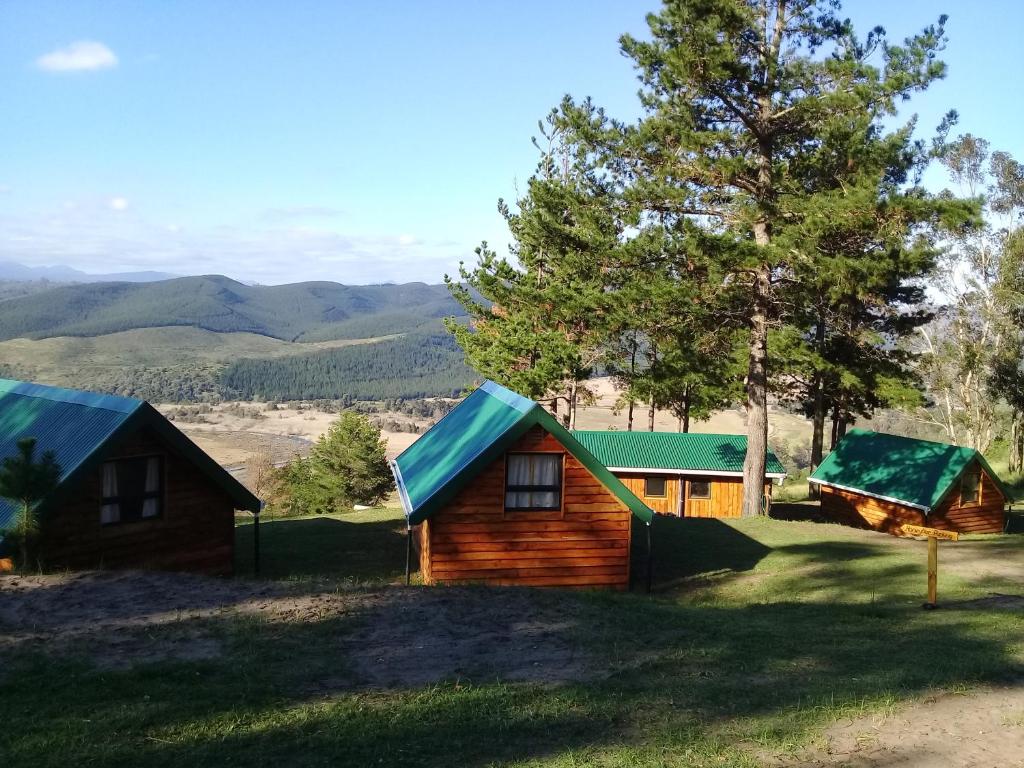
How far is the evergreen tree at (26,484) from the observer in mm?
12648

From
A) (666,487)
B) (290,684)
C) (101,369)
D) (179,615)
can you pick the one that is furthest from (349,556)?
(101,369)

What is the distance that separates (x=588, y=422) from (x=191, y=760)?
445 ft

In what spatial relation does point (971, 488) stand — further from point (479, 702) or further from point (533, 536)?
point (479, 702)

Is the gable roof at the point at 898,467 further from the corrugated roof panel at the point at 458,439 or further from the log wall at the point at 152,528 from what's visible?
the log wall at the point at 152,528

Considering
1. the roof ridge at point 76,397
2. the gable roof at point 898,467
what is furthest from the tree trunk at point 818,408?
the roof ridge at point 76,397

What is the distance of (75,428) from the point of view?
15.7 m

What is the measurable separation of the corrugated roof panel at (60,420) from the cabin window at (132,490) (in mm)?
670

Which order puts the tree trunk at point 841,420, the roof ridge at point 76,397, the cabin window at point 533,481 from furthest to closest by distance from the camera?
the tree trunk at point 841,420 < the cabin window at point 533,481 < the roof ridge at point 76,397

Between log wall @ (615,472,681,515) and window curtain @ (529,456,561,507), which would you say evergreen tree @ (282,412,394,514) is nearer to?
log wall @ (615,472,681,515)

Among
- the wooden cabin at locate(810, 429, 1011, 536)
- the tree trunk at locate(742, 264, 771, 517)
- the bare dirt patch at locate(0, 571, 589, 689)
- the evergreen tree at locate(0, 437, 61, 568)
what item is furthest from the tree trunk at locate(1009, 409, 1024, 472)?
the evergreen tree at locate(0, 437, 61, 568)

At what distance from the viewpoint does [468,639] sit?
10.8 meters

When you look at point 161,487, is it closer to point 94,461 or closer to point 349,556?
point 94,461

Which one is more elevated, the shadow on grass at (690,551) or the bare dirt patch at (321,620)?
the bare dirt patch at (321,620)

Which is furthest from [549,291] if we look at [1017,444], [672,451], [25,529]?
[1017,444]
